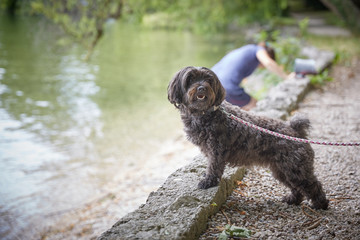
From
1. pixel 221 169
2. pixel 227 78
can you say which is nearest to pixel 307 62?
pixel 227 78

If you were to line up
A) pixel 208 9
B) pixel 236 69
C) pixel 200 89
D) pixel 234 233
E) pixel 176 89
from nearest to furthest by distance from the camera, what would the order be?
pixel 234 233
pixel 200 89
pixel 176 89
pixel 236 69
pixel 208 9

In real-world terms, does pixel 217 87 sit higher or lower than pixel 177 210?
higher

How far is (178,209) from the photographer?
3.02 metres

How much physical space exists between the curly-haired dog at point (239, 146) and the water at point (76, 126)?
94.9 inches

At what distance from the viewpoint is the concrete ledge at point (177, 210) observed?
8.87 ft

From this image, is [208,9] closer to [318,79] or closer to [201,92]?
[318,79]

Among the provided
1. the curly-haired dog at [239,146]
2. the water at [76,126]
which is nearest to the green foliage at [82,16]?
the water at [76,126]

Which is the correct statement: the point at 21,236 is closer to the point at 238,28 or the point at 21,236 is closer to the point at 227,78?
the point at 227,78

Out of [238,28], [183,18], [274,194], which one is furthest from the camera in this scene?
[238,28]

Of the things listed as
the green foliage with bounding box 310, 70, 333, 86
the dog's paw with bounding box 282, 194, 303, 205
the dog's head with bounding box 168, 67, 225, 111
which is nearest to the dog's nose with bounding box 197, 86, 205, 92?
the dog's head with bounding box 168, 67, 225, 111

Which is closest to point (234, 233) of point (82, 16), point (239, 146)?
point (239, 146)

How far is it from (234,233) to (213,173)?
0.66m

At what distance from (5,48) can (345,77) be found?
1782cm

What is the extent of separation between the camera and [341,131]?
5668 millimetres
